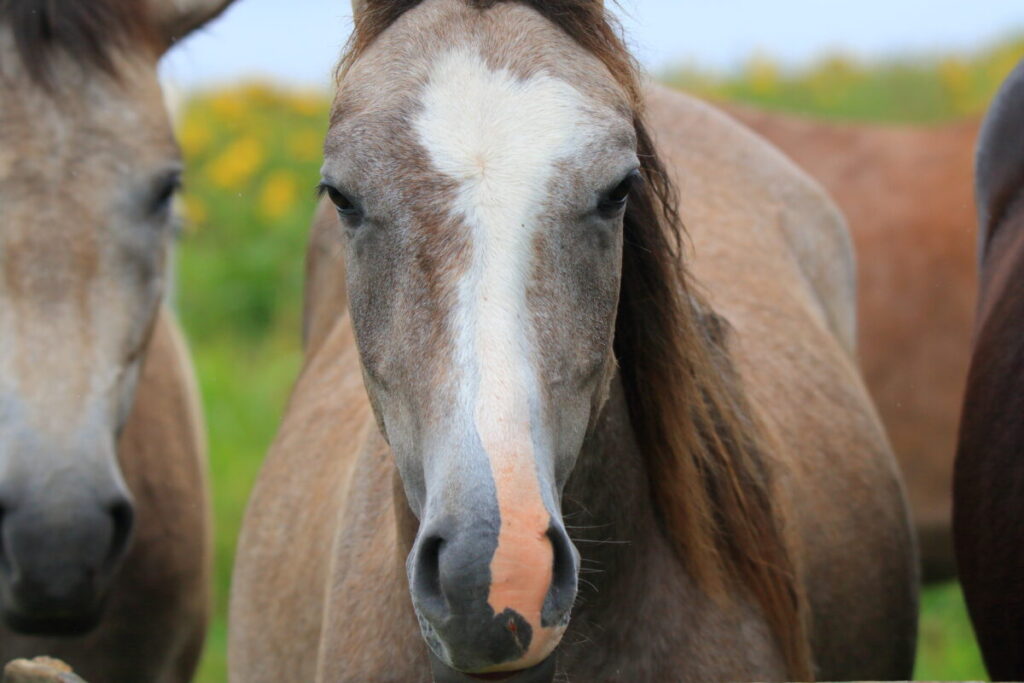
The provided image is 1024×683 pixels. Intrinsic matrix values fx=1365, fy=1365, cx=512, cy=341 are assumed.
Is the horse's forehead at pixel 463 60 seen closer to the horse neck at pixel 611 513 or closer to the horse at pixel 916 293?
the horse neck at pixel 611 513

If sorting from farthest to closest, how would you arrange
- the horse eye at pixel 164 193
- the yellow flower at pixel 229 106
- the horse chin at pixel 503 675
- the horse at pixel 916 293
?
the yellow flower at pixel 229 106, the horse at pixel 916 293, the horse eye at pixel 164 193, the horse chin at pixel 503 675

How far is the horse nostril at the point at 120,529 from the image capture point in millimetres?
3191

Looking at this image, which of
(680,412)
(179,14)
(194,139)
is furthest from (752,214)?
(194,139)

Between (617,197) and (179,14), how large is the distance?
182cm

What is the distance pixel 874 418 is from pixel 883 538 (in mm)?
433

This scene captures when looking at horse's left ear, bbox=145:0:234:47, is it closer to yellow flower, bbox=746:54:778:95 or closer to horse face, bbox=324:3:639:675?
horse face, bbox=324:3:639:675

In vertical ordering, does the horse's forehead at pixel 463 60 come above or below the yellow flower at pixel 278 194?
above

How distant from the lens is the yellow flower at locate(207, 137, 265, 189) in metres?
9.40

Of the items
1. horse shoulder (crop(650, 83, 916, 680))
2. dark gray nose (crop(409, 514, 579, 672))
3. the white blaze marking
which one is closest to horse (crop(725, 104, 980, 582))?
horse shoulder (crop(650, 83, 916, 680))

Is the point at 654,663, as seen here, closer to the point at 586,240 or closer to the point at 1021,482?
the point at 586,240

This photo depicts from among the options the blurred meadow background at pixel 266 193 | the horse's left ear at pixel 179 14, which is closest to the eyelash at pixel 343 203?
the horse's left ear at pixel 179 14

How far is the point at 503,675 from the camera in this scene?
6.69 feet

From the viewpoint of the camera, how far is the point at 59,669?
213cm

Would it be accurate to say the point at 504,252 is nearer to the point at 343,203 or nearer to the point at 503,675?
the point at 343,203
